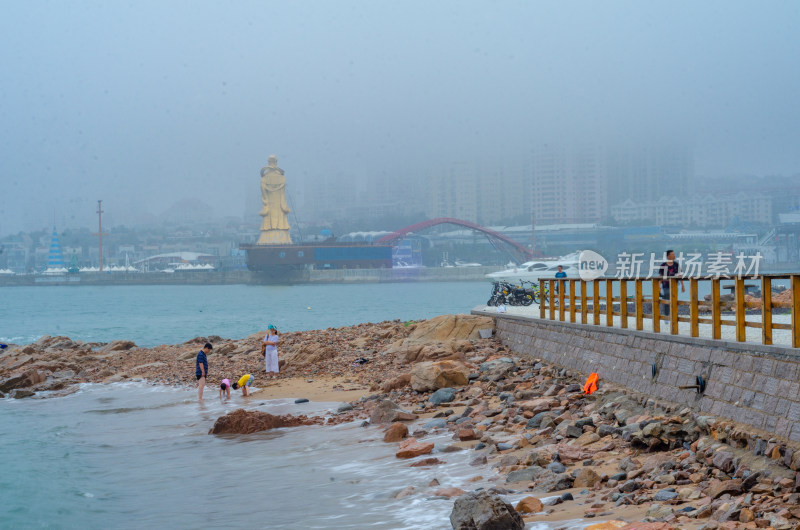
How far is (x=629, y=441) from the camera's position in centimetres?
964

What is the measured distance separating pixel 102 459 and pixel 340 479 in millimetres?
5218

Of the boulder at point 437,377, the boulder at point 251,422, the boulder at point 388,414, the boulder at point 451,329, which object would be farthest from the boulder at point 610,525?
the boulder at point 451,329

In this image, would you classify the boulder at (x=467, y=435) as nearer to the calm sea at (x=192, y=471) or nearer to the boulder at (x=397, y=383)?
the calm sea at (x=192, y=471)

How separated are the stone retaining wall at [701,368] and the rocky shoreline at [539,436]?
0.21m

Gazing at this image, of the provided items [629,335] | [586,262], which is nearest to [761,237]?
[586,262]

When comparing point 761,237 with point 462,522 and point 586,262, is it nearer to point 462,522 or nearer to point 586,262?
point 586,262

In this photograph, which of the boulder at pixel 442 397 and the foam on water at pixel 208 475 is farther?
the boulder at pixel 442 397

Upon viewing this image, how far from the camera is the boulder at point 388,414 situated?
1396 cm

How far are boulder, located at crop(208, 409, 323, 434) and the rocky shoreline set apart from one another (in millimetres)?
28

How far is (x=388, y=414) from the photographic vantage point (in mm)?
14141

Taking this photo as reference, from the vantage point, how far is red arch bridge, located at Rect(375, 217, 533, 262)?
15962cm

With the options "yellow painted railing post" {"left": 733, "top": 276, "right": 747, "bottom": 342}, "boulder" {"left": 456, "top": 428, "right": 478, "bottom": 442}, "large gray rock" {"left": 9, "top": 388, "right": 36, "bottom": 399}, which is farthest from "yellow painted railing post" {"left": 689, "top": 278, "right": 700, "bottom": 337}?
A: "large gray rock" {"left": 9, "top": 388, "right": 36, "bottom": 399}

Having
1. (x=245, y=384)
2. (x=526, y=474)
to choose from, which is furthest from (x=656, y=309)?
(x=245, y=384)

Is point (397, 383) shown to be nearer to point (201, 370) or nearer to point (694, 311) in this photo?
point (201, 370)
